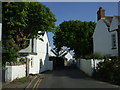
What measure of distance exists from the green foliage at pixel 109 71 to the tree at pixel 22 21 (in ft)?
27.4

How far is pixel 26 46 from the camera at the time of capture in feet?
Result: 85.0

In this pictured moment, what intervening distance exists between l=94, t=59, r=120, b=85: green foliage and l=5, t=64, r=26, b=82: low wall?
24.2ft

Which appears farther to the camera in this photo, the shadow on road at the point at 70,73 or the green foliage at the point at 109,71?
the shadow on road at the point at 70,73

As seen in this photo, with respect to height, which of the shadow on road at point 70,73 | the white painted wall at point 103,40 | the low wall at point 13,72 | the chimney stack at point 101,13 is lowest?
the shadow on road at point 70,73

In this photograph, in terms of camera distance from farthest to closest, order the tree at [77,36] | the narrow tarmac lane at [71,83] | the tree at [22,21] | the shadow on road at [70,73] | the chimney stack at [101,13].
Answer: the tree at [77,36]
the chimney stack at [101,13]
the tree at [22,21]
the shadow on road at [70,73]
the narrow tarmac lane at [71,83]

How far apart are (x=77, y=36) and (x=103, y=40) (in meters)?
19.2

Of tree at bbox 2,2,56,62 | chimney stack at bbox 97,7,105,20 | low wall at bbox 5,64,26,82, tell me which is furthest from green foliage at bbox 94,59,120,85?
chimney stack at bbox 97,7,105,20

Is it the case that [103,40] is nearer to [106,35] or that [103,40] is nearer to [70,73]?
[106,35]

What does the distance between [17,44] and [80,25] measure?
84.0ft

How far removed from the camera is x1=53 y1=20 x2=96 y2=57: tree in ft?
140

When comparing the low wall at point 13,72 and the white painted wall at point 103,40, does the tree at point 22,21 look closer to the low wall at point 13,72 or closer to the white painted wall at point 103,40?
the low wall at point 13,72

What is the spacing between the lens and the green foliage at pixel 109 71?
621 inches

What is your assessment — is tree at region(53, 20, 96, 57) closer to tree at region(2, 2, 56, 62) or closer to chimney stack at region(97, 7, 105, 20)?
chimney stack at region(97, 7, 105, 20)

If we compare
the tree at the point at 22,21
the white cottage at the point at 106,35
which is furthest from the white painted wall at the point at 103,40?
the tree at the point at 22,21
